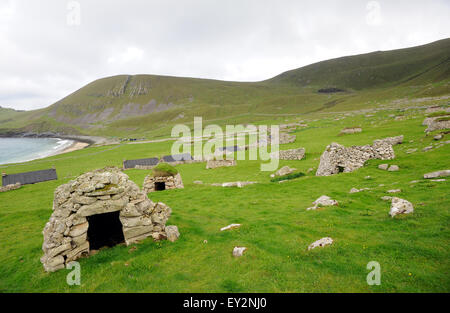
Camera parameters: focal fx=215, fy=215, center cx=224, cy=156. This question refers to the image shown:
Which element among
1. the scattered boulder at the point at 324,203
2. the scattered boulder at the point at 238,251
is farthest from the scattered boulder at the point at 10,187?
the scattered boulder at the point at 324,203

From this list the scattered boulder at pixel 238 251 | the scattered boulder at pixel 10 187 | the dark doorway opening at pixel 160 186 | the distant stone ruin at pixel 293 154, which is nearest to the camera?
the scattered boulder at pixel 238 251

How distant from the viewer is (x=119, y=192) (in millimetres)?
11359

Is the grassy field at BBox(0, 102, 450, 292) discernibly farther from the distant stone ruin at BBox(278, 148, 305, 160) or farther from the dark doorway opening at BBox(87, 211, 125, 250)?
the distant stone ruin at BBox(278, 148, 305, 160)

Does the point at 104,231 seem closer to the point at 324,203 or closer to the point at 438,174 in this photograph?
the point at 324,203

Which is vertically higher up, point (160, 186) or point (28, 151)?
point (28, 151)

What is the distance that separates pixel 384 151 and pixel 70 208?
93.1 ft

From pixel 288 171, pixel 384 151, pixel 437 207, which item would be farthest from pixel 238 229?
pixel 384 151

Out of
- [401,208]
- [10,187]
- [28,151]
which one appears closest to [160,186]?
[401,208]

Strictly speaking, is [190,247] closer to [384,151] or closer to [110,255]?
[110,255]

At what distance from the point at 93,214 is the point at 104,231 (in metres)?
3.32

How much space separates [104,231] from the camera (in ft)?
44.1

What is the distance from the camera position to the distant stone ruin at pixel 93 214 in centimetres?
1007

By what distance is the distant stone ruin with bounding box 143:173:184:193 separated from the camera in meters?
24.5

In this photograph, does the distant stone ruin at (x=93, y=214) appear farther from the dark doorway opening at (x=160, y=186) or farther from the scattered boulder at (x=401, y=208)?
the dark doorway opening at (x=160, y=186)
